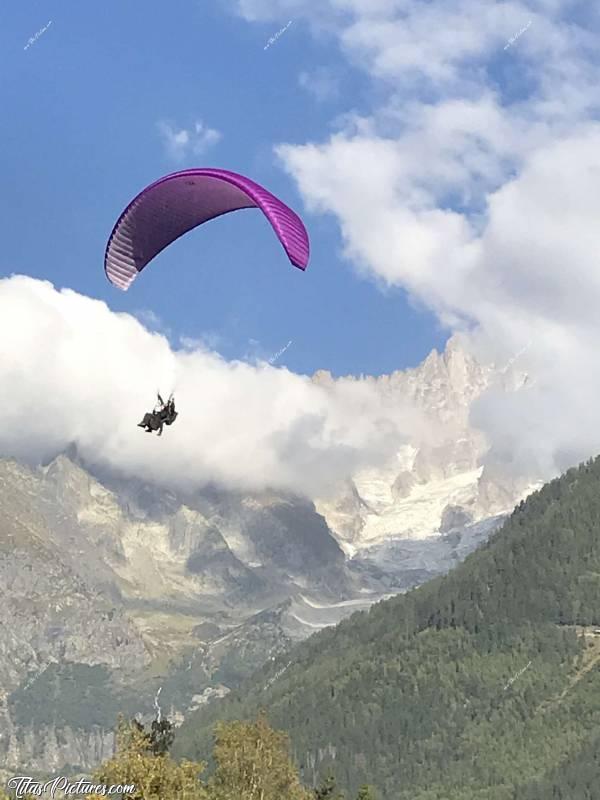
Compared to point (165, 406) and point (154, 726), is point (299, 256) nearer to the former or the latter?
point (165, 406)

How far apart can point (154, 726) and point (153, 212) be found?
47.7m

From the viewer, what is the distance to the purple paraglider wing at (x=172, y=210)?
48812 mm

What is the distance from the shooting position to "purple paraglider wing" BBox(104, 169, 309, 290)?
48812mm

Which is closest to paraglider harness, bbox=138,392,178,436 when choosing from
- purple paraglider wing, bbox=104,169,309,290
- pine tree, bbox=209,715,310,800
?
purple paraglider wing, bbox=104,169,309,290

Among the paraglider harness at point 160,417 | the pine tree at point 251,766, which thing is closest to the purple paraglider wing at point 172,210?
the paraglider harness at point 160,417

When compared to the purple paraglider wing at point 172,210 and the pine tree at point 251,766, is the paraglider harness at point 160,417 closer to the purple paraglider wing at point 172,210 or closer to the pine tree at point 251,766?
the purple paraglider wing at point 172,210

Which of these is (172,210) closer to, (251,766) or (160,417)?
(160,417)

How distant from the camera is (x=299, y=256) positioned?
4525 centimetres

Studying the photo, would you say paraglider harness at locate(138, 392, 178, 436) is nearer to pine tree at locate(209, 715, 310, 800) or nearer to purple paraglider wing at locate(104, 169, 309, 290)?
purple paraglider wing at locate(104, 169, 309, 290)

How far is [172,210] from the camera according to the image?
53156mm

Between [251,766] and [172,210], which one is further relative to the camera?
[251,766]

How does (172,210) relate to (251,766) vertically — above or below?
above

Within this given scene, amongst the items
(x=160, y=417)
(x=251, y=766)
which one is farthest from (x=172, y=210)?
(x=251, y=766)

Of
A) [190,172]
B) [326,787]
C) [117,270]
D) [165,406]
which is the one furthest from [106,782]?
[326,787]
